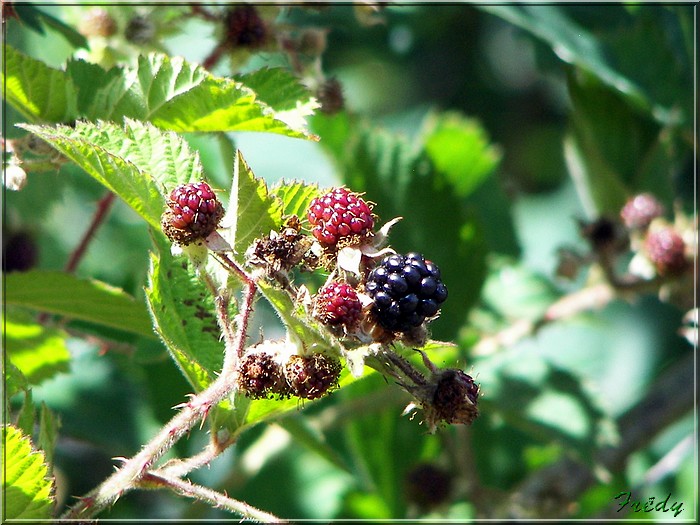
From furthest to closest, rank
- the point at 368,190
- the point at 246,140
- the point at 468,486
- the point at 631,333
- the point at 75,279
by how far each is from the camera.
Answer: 1. the point at 631,333
2. the point at 246,140
3. the point at 468,486
4. the point at 368,190
5. the point at 75,279

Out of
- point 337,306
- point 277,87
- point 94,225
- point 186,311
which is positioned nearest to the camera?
point 337,306

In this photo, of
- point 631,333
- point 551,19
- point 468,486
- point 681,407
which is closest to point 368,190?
point 551,19

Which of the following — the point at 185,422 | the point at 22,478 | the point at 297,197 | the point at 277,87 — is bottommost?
the point at 22,478

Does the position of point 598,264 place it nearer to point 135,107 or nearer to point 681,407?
point 681,407

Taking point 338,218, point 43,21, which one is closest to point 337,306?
point 338,218

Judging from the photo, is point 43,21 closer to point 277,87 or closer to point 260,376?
point 277,87

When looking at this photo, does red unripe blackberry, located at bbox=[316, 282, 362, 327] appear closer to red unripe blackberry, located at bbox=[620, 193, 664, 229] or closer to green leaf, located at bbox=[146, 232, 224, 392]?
green leaf, located at bbox=[146, 232, 224, 392]
